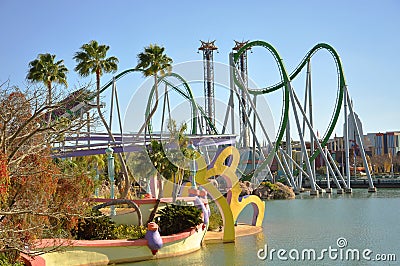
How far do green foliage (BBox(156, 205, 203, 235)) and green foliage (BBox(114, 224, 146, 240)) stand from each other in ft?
2.15

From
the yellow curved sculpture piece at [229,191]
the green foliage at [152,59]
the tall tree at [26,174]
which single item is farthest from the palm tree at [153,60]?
the tall tree at [26,174]

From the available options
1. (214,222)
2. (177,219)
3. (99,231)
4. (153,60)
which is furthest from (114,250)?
(153,60)

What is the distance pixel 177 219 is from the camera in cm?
1741

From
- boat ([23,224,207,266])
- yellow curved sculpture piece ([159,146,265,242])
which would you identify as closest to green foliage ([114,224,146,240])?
boat ([23,224,207,266])

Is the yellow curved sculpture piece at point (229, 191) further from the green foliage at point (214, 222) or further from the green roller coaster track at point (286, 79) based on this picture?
the green roller coaster track at point (286, 79)

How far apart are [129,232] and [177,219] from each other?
1532 mm

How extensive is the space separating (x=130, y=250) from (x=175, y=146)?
8.60 m

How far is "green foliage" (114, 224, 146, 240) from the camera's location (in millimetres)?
16519

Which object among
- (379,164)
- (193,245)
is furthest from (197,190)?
(379,164)

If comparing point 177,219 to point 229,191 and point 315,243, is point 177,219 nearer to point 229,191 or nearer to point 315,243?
point 229,191

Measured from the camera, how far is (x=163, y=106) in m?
39.4

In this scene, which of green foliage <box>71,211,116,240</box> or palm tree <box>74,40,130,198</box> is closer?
green foliage <box>71,211,116,240</box>

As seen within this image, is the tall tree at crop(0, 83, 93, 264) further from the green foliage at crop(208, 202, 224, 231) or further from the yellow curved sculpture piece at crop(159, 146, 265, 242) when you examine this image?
the green foliage at crop(208, 202, 224, 231)

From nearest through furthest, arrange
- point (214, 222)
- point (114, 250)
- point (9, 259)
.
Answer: point (9, 259)
point (114, 250)
point (214, 222)
